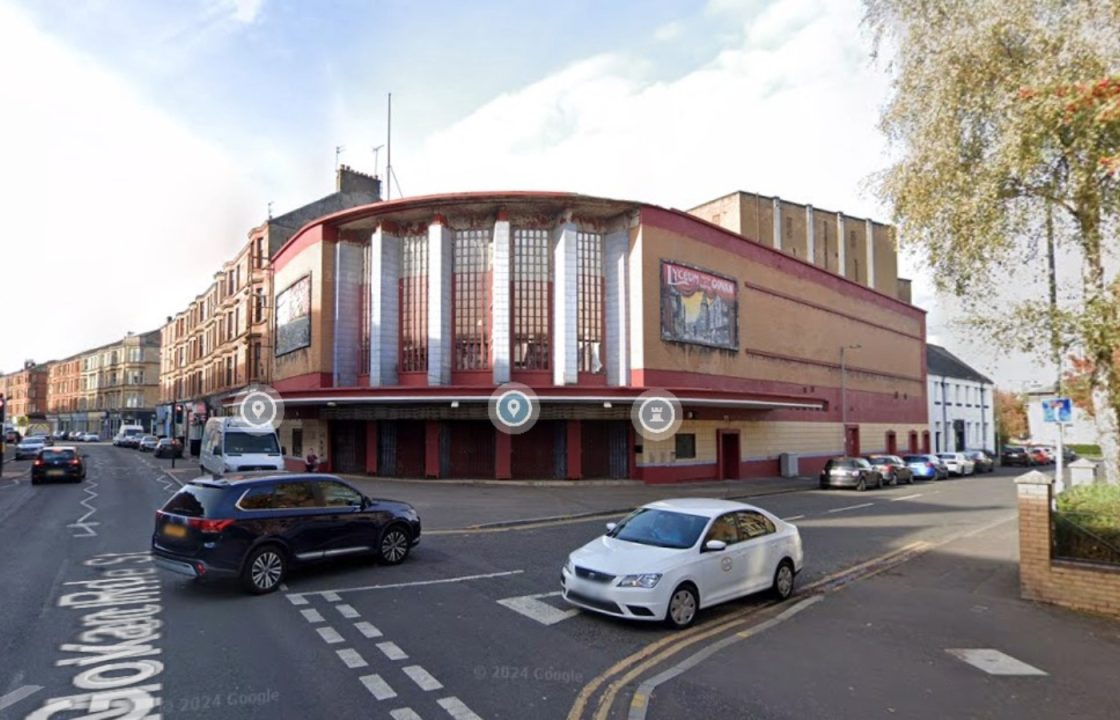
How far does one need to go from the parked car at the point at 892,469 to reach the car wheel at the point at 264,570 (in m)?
28.5

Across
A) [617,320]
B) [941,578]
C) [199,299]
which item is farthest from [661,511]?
[199,299]

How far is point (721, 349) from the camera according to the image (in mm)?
31266

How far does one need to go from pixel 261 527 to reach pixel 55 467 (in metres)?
23.6

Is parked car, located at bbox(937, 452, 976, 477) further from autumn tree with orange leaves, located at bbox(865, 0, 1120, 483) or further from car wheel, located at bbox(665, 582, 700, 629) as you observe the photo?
car wheel, located at bbox(665, 582, 700, 629)

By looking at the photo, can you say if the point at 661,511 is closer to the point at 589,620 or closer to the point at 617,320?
the point at 589,620

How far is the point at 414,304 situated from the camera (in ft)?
96.7

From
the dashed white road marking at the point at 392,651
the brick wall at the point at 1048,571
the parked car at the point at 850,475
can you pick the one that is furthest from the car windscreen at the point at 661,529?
the parked car at the point at 850,475

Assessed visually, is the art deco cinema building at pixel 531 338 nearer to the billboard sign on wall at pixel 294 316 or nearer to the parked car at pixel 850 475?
the billboard sign on wall at pixel 294 316

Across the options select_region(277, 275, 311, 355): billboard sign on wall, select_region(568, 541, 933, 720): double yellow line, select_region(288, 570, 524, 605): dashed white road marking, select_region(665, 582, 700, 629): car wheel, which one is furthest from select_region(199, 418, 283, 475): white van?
select_region(568, 541, 933, 720): double yellow line

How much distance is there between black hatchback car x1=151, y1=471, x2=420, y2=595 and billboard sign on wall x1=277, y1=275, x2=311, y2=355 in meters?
24.3

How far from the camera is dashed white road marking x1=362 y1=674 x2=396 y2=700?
18.6ft

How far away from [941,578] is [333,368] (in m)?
27.2

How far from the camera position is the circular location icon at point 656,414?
86.5ft

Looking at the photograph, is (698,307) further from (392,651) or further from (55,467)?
(55,467)
